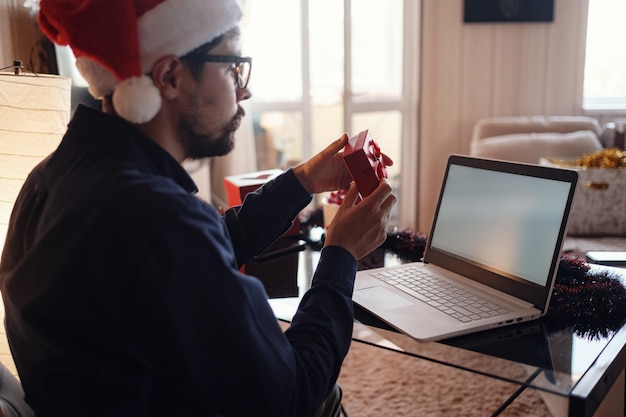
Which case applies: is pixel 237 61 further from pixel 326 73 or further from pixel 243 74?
pixel 326 73

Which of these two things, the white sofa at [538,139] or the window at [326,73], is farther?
the window at [326,73]

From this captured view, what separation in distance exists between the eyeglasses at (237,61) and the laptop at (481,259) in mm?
493

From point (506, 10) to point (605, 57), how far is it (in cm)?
75

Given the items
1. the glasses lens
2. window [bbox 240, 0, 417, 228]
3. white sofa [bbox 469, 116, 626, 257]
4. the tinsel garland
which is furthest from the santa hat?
window [bbox 240, 0, 417, 228]

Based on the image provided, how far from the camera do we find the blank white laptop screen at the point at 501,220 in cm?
117

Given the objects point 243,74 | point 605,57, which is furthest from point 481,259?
point 605,57

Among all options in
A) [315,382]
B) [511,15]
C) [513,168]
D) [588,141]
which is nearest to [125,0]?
[315,382]

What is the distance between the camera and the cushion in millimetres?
2955

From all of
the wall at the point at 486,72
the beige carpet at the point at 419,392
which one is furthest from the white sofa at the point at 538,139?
the beige carpet at the point at 419,392

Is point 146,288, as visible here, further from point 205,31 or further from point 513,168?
point 513,168

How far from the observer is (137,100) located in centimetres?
94

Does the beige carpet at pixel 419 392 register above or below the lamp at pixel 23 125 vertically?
below

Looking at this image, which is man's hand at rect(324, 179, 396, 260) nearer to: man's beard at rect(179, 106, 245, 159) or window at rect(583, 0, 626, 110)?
man's beard at rect(179, 106, 245, 159)

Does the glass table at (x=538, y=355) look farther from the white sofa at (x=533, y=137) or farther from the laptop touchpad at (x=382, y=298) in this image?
the white sofa at (x=533, y=137)
